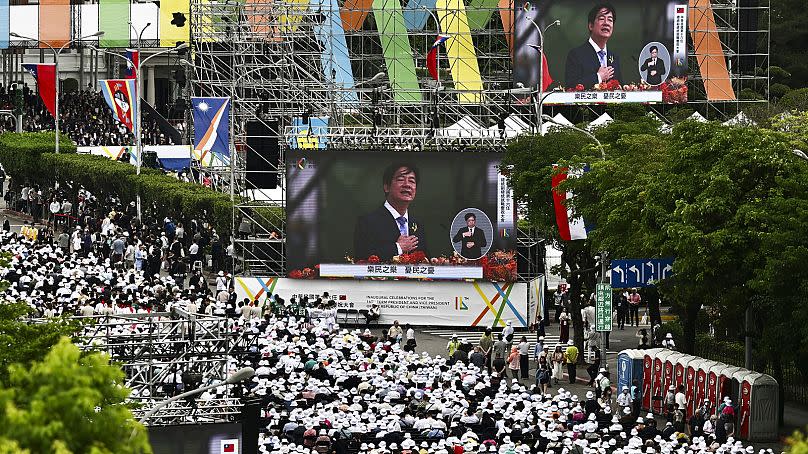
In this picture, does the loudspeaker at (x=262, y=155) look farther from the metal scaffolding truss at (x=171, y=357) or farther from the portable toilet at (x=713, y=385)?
the metal scaffolding truss at (x=171, y=357)

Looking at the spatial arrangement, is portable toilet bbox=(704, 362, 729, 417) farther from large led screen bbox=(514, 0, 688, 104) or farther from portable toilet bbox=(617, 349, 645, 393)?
large led screen bbox=(514, 0, 688, 104)

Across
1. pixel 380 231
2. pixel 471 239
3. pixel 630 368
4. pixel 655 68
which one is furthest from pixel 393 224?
pixel 655 68

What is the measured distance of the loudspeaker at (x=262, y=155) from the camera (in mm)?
55031

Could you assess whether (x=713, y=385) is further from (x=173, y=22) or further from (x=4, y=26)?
(x=4, y=26)

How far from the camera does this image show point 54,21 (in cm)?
9669

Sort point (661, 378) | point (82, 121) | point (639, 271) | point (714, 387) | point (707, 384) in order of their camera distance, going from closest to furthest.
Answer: point (714, 387) → point (707, 384) → point (639, 271) → point (661, 378) → point (82, 121)

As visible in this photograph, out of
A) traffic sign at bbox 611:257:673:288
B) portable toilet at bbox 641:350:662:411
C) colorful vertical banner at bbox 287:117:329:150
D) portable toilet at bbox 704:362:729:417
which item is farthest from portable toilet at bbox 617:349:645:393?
colorful vertical banner at bbox 287:117:329:150

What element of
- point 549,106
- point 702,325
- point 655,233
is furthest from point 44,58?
point 655,233

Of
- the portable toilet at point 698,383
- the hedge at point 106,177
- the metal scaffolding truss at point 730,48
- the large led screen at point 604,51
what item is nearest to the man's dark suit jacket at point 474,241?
the hedge at point 106,177

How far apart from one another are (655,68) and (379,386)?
40542 mm

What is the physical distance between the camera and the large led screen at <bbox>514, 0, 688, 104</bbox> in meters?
73.5

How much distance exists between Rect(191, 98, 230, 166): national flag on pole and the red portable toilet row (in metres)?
22.5

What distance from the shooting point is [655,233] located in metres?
37.9

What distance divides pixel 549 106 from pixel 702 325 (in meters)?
31.6
